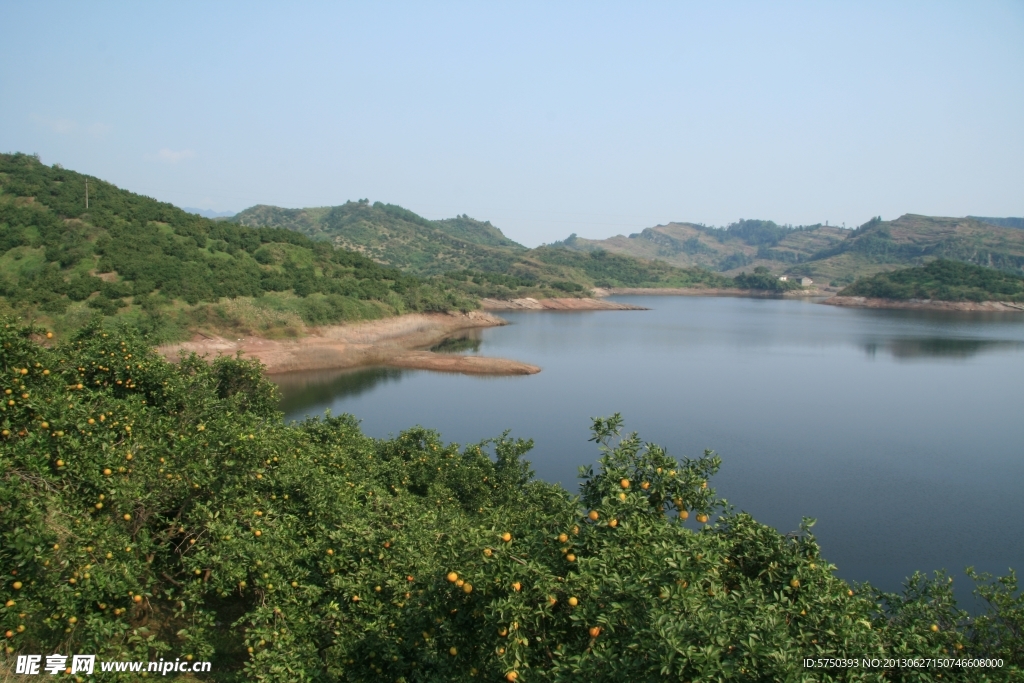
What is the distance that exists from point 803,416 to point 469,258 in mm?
86747

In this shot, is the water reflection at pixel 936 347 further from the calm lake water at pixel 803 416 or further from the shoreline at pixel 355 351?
the shoreline at pixel 355 351

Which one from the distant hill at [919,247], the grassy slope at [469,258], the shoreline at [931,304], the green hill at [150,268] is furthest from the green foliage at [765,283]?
the green hill at [150,268]

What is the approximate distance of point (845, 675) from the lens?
3.84 metres

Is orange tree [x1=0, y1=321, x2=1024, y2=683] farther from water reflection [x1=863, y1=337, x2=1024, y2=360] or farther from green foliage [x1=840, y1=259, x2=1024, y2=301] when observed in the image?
green foliage [x1=840, y1=259, x2=1024, y2=301]

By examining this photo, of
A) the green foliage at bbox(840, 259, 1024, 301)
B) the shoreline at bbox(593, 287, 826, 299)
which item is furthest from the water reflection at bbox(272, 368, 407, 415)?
the shoreline at bbox(593, 287, 826, 299)

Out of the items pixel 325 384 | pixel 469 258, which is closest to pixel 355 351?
pixel 325 384

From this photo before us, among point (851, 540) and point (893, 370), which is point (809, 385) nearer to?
point (893, 370)

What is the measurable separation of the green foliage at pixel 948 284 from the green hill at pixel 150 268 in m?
63.2

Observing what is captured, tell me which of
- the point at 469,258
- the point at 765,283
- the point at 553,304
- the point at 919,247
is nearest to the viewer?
the point at 553,304

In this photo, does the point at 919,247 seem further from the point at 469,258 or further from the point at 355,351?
the point at 355,351

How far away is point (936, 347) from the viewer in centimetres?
4503

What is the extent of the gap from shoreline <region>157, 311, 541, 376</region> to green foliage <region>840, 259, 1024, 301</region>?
6240 cm

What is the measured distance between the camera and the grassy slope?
97.1m

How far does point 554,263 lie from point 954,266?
175 feet
